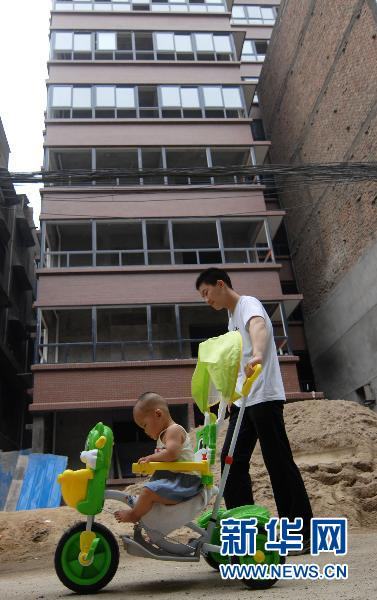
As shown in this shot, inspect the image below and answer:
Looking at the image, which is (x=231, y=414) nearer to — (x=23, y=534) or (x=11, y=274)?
(x=23, y=534)

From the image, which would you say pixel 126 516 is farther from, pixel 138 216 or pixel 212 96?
pixel 212 96

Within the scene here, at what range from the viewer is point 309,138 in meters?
20.0

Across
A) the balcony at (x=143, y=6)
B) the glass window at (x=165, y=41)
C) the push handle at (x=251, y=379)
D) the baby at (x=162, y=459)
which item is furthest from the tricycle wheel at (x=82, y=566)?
the balcony at (x=143, y=6)

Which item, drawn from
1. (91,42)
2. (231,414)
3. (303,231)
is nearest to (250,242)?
(303,231)

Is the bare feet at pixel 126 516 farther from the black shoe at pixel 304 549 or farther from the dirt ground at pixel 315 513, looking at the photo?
the black shoe at pixel 304 549

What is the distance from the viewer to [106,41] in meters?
21.8

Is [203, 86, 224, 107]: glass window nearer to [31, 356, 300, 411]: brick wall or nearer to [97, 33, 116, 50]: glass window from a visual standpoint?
[97, 33, 116, 50]: glass window

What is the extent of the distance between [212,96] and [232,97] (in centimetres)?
85

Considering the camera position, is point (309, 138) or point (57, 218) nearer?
point (57, 218)

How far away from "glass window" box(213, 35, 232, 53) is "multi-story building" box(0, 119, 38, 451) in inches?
435

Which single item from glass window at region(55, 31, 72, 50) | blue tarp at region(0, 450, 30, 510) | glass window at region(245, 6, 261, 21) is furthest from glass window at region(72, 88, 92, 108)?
glass window at region(245, 6, 261, 21)

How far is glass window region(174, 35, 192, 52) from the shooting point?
22.1 m

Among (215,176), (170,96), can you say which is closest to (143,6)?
(170,96)

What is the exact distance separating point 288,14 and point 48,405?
1967 cm
